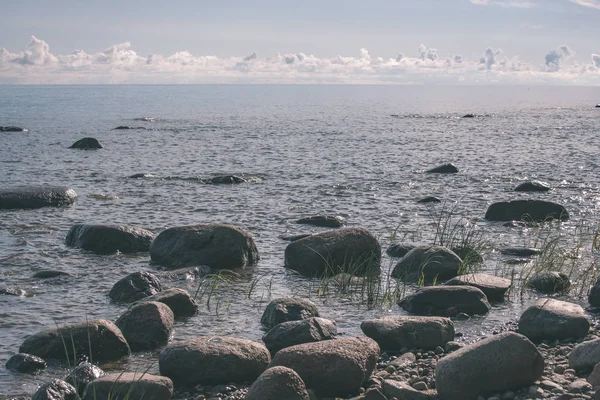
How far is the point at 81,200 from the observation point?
896 inches

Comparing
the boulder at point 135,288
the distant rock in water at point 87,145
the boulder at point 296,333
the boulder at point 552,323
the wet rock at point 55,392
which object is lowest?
the distant rock in water at point 87,145

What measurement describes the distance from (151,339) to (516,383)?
494 cm

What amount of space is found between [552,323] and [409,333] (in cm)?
204

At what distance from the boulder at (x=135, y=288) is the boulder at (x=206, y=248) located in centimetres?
208

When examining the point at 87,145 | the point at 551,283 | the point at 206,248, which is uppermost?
the point at 551,283

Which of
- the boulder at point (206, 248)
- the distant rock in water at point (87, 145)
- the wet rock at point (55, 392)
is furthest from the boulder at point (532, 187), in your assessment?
the distant rock in water at point (87, 145)

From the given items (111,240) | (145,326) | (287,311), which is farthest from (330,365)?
(111,240)

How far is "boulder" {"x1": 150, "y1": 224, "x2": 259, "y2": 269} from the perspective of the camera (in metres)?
14.3

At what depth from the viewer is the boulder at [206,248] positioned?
1431cm

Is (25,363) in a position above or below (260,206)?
above

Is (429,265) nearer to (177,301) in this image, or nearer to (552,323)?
(552,323)

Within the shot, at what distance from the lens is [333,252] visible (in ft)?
45.2

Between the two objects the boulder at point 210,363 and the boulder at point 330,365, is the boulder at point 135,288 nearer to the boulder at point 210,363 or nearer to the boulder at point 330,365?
the boulder at point 210,363

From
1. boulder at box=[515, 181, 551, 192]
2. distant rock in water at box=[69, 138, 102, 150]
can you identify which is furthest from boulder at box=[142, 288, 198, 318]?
distant rock in water at box=[69, 138, 102, 150]
